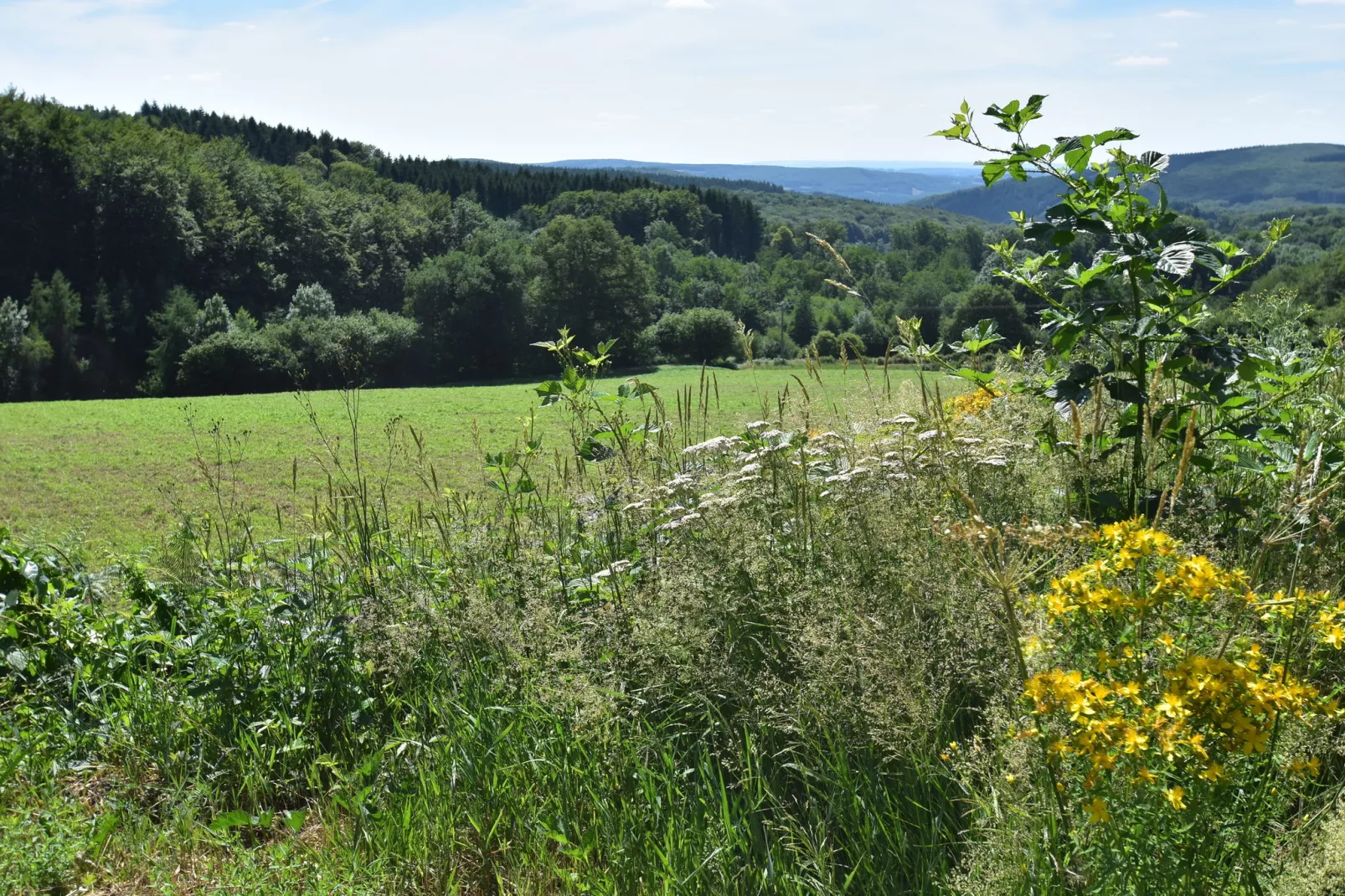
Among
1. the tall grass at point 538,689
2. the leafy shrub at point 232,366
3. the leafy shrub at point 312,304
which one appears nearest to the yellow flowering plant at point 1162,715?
the tall grass at point 538,689

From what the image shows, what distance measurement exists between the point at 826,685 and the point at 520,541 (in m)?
1.79

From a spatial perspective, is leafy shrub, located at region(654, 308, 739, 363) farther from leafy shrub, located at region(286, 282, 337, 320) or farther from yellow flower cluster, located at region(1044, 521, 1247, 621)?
yellow flower cluster, located at region(1044, 521, 1247, 621)

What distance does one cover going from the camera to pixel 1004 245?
3770 millimetres

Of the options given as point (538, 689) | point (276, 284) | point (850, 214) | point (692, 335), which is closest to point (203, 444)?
point (538, 689)

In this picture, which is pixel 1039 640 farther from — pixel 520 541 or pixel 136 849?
pixel 136 849

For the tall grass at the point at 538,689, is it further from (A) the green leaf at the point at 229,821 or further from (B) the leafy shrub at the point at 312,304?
(B) the leafy shrub at the point at 312,304

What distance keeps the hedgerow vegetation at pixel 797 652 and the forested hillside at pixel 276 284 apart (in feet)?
119

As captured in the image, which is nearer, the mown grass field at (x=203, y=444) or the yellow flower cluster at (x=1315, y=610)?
the yellow flower cluster at (x=1315, y=610)

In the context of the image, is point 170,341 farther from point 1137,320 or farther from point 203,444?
point 1137,320

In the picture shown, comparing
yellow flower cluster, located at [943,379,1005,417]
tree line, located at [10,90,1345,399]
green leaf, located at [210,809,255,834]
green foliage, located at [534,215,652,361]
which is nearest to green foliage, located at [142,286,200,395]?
tree line, located at [10,90,1345,399]

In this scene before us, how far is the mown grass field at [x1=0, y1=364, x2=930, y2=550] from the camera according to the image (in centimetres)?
959

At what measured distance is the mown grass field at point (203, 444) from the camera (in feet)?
31.4

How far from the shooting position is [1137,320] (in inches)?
128

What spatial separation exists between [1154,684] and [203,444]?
20.1 m
